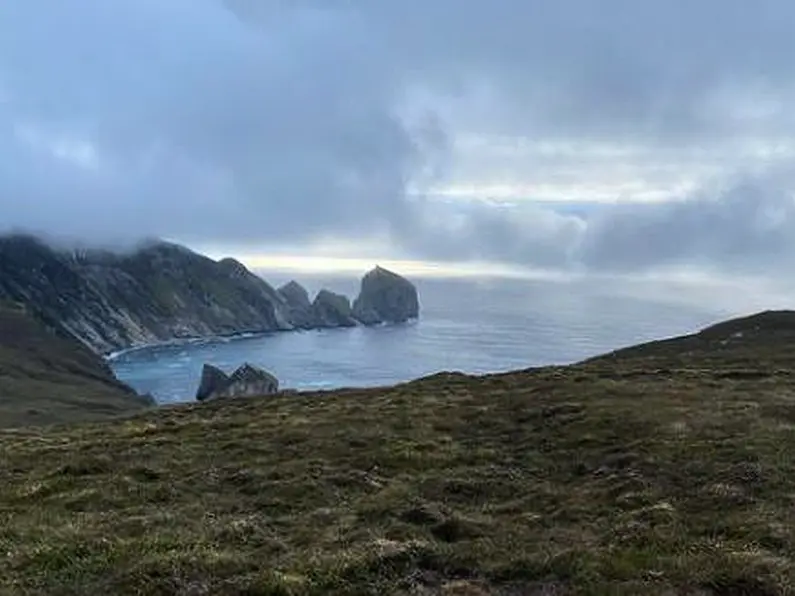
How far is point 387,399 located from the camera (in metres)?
61.8

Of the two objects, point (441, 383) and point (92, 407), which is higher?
point (441, 383)

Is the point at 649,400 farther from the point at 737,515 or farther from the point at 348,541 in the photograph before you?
the point at 348,541

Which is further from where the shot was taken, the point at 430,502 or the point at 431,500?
the point at 431,500

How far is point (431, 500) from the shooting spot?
95.8 feet

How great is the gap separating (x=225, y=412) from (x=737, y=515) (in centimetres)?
4726

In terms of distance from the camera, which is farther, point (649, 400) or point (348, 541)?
point (649, 400)

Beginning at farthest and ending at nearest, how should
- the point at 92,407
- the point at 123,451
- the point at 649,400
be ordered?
the point at 92,407
the point at 649,400
the point at 123,451

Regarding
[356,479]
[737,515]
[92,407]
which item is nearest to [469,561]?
[737,515]

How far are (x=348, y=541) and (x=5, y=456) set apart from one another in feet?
91.0

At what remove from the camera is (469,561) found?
70.5 feet

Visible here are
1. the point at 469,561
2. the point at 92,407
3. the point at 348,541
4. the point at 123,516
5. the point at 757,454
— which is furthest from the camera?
the point at 92,407

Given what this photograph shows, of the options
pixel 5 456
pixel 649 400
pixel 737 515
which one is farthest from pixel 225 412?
pixel 737 515

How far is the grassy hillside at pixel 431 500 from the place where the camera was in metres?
20.1

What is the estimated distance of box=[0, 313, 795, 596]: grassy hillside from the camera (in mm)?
20094
